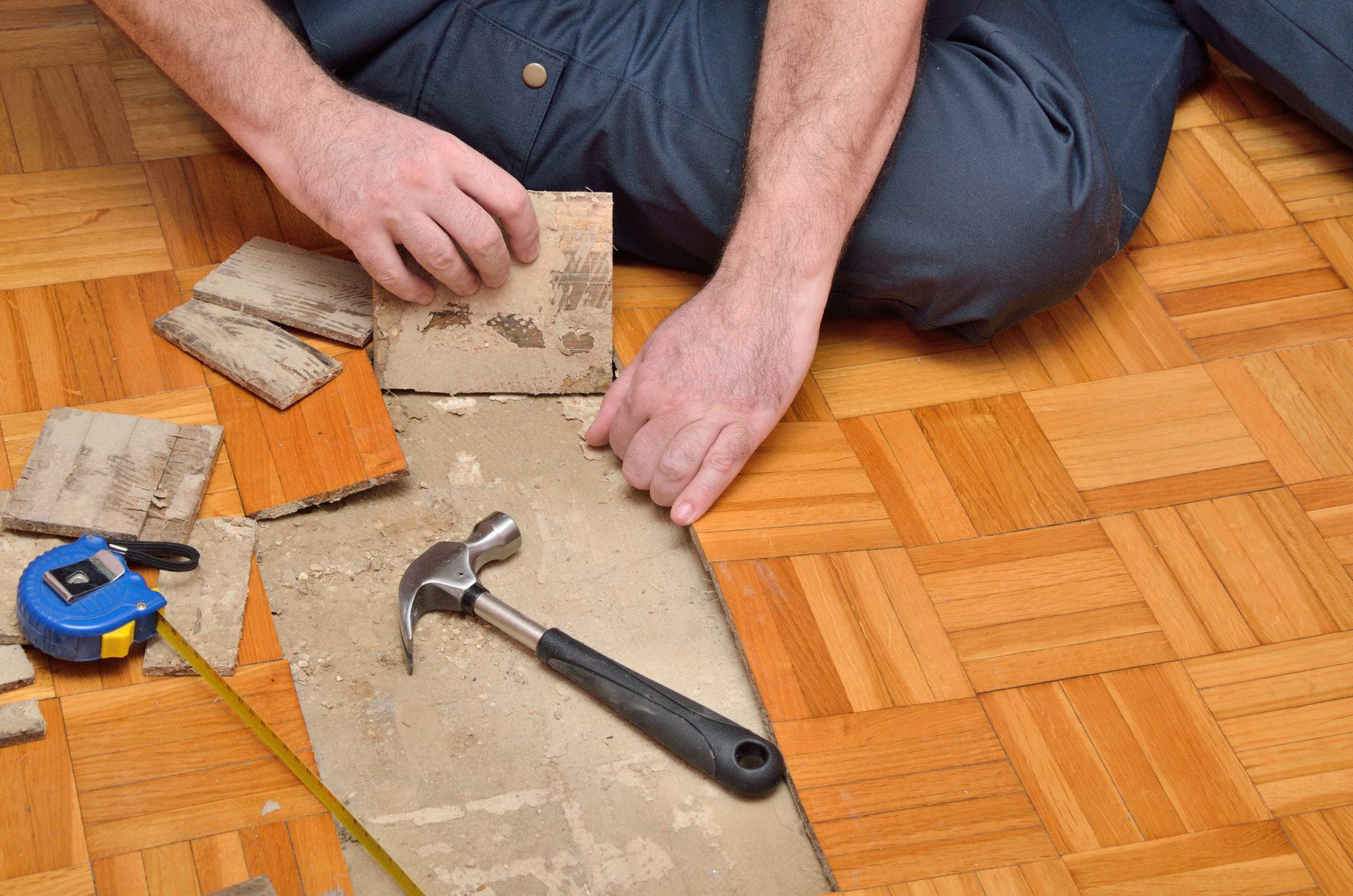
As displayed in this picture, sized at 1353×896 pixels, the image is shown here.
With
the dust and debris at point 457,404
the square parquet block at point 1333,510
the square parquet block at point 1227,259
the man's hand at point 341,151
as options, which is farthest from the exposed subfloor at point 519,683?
the square parquet block at point 1227,259

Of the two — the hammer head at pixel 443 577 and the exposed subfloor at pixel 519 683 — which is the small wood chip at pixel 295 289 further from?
the hammer head at pixel 443 577

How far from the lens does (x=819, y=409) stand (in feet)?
4.46

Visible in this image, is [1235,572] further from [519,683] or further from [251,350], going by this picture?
[251,350]

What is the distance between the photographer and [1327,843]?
3.35 feet

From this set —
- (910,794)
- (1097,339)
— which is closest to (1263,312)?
(1097,339)

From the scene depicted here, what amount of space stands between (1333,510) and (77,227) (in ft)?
4.98

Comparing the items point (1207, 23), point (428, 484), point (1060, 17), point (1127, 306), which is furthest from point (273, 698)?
point (1207, 23)

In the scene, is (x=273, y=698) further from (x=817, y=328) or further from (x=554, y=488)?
(x=817, y=328)

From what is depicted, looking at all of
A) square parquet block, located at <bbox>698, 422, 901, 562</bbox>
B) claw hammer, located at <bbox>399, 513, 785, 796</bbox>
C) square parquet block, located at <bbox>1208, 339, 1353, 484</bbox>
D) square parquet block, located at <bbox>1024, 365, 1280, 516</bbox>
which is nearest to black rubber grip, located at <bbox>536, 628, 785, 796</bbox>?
claw hammer, located at <bbox>399, 513, 785, 796</bbox>

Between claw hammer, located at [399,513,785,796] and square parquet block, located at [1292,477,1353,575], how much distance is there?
68cm

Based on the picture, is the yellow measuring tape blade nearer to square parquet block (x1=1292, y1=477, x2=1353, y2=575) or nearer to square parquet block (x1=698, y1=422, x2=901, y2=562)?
square parquet block (x1=698, y1=422, x2=901, y2=562)

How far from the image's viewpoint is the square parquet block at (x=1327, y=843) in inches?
39.3

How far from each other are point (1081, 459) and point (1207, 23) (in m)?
0.70

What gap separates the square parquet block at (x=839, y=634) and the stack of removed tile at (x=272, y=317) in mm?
513
